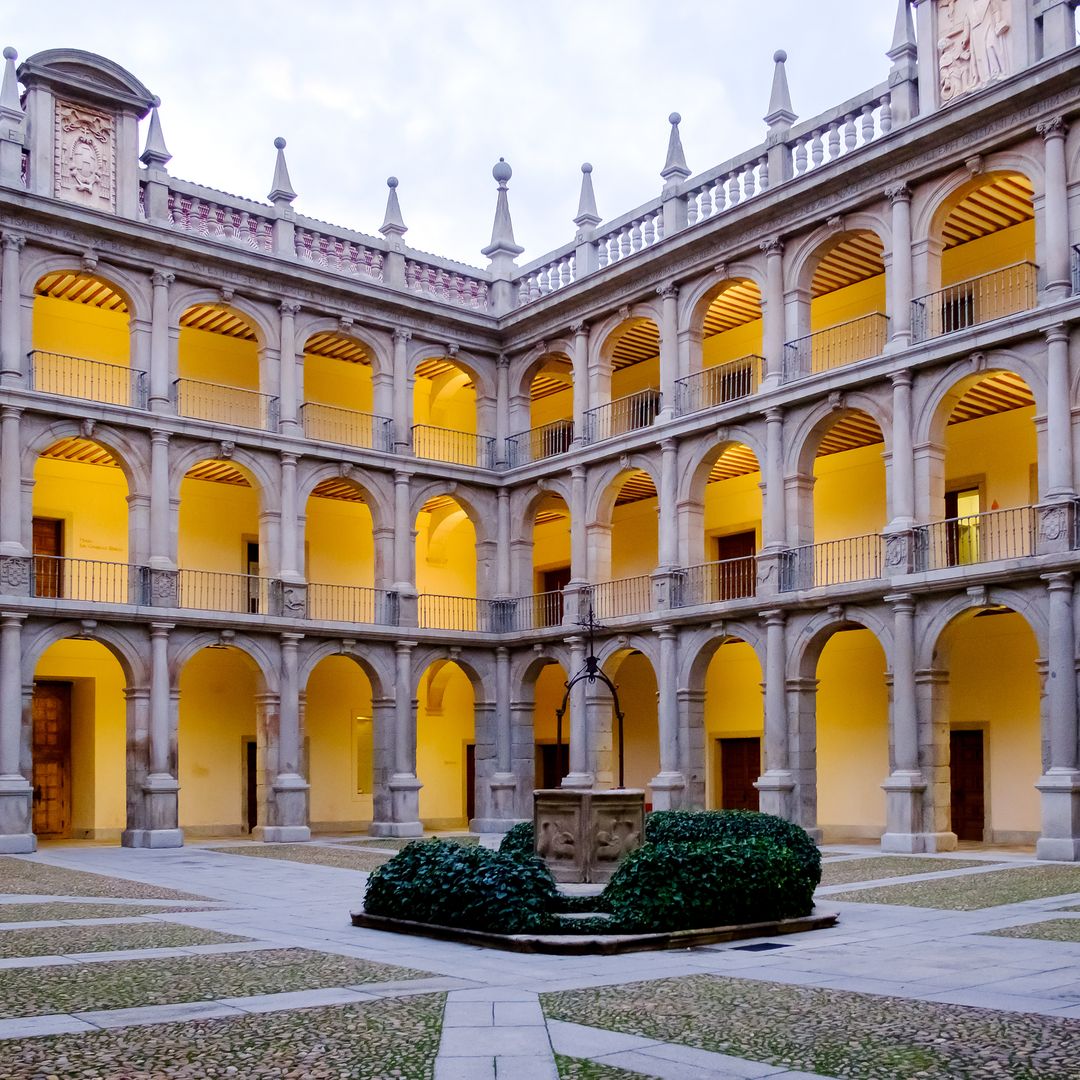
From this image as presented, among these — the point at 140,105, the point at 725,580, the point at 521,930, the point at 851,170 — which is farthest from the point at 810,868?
the point at 140,105

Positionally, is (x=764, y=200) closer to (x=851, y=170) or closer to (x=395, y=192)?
(x=851, y=170)

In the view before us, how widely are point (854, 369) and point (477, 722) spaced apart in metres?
11.6

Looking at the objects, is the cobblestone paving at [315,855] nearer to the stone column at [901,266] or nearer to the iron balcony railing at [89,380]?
the iron balcony railing at [89,380]

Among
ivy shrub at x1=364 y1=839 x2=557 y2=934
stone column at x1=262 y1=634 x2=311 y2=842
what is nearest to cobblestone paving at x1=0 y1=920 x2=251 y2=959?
ivy shrub at x1=364 y1=839 x2=557 y2=934

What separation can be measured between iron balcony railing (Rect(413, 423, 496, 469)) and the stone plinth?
17215 mm

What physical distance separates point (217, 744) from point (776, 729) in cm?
1198

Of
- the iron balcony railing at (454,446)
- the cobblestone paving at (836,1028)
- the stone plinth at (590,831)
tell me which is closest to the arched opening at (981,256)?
the iron balcony railing at (454,446)

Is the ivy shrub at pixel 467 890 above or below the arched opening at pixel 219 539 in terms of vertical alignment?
below

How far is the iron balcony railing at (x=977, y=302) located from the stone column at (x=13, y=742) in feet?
51.4

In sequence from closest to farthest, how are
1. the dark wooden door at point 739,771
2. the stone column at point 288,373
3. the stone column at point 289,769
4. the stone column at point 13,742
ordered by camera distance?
the stone column at point 13,742 < the stone column at point 289,769 < the stone column at point 288,373 < the dark wooden door at point 739,771

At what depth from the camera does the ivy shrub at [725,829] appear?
1273 centimetres

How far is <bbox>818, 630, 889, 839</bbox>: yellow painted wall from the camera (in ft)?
82.6

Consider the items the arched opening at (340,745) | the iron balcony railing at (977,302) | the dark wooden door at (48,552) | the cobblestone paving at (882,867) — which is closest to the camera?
the cobblestone paving at (882,867)

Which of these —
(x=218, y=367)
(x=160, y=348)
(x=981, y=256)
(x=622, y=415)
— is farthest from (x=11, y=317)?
(x=981, y=256)
